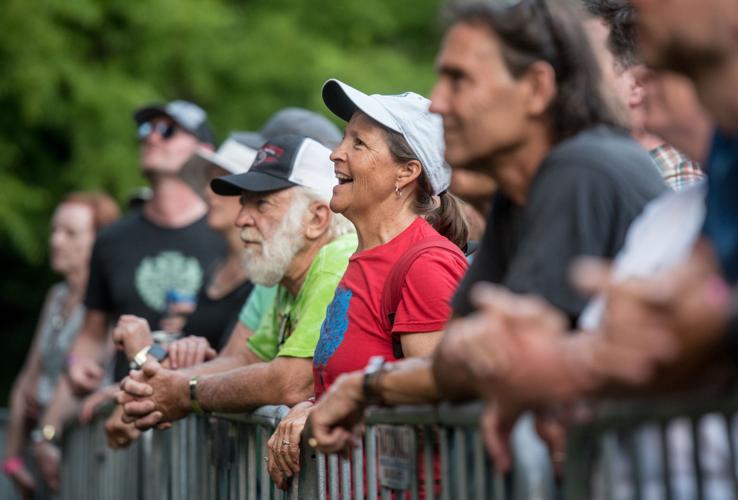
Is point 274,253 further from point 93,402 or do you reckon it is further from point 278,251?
point 93,402

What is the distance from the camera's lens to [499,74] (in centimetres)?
336

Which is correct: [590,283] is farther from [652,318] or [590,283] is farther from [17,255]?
[17,255]

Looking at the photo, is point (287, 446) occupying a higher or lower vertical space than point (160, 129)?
lower

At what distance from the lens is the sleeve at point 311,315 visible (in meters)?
5.22

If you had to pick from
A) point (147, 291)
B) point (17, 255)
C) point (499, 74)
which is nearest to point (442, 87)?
point (499, 74)

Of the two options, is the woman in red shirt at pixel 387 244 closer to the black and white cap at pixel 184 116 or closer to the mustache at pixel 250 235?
the mustache at pixel 250 235

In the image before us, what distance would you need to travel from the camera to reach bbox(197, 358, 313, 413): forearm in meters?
5.19

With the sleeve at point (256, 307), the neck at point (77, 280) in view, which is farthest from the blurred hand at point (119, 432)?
the neck at point (77, 280)

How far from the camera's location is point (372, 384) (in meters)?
3.53

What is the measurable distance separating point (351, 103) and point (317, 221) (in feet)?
2.92

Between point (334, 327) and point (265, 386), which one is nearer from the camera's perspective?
point (334, 327)

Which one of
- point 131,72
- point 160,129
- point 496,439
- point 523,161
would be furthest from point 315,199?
point 131,72

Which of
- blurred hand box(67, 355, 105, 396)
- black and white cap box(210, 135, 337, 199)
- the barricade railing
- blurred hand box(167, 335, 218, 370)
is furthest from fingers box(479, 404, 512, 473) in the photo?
blurred hand box(67, 355, 105, 396)

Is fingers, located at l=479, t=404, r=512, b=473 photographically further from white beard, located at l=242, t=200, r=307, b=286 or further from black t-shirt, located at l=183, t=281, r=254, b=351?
black t-shirt, located at l=183, t=281, r=254, b=351
